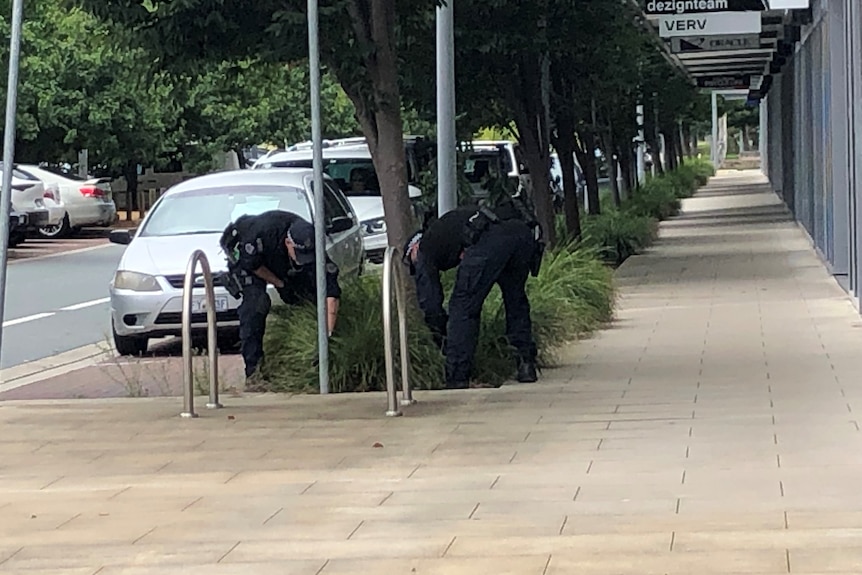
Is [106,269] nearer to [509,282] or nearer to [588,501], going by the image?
[509,282]

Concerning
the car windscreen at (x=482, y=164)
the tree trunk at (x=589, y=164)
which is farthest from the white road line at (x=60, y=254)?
the tree trunk at (x=589, y=164)

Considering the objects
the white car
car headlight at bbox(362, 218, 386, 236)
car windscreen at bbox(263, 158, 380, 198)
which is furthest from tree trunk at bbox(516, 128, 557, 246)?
car windscreen at bbox(263, 158, 380, 198)

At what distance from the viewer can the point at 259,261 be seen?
11.2 meters

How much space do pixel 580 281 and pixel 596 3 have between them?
13.8 feet

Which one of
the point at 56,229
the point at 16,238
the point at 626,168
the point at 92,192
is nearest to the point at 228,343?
the point at 16,238

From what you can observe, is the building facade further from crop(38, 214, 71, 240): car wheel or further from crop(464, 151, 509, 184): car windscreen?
crop(38, 214, 71, 240): car wheel

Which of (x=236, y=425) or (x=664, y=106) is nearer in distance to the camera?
(x=236, y=425)

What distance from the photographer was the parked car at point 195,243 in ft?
45.1

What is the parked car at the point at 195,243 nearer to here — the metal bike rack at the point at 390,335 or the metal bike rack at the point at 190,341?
the metal bike rack at the point at 190,341

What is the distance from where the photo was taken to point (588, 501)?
7078 mm

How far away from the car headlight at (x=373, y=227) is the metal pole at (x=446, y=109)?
6.64 meters

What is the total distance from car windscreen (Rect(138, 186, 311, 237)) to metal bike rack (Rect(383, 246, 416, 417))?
479 centimetres

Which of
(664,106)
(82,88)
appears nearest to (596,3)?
(664,106)

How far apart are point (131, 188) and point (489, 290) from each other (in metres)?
34.0
